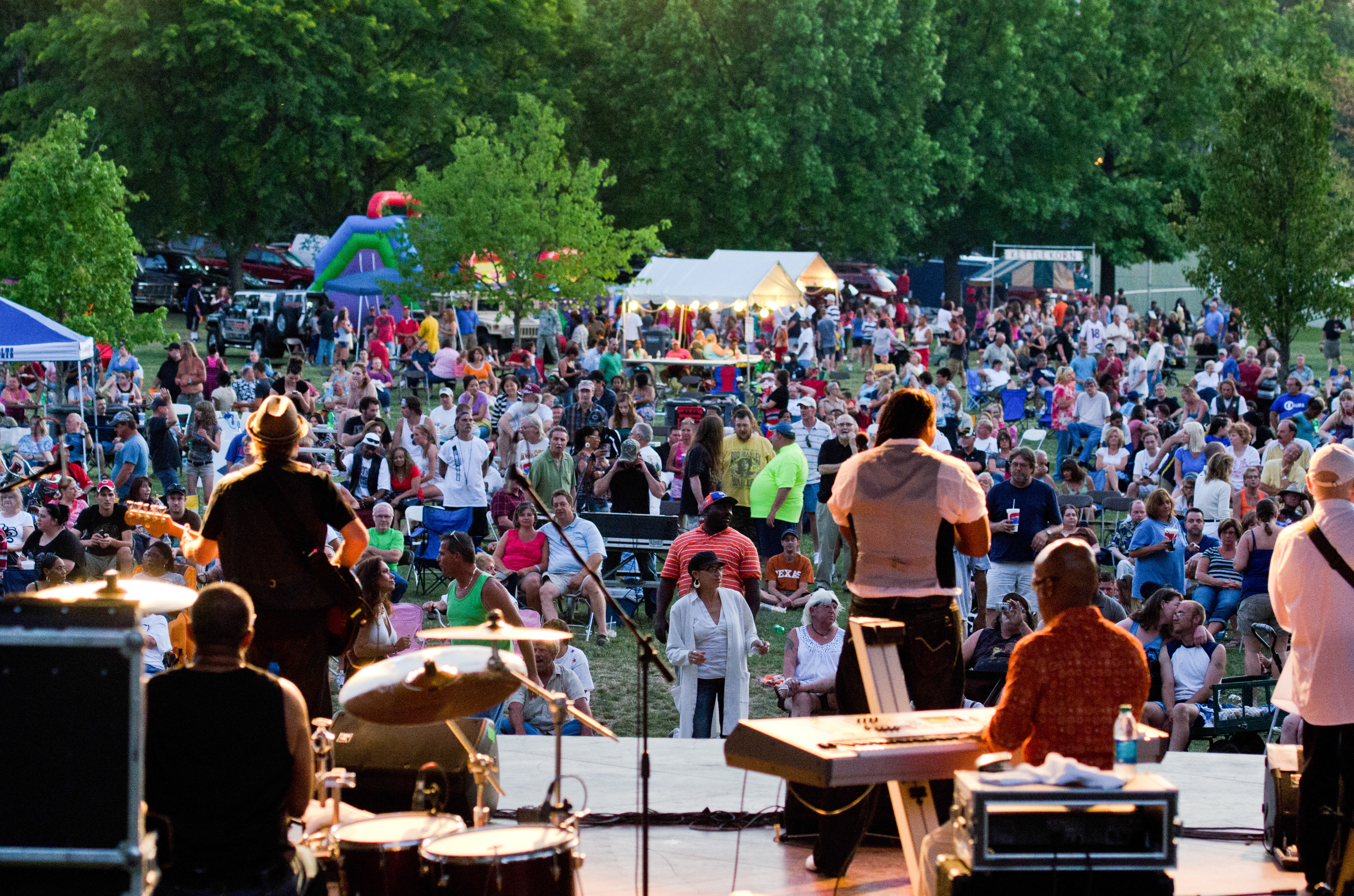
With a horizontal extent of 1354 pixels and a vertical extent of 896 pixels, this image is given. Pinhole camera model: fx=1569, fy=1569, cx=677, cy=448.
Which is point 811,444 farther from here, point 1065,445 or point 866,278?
point 866,278

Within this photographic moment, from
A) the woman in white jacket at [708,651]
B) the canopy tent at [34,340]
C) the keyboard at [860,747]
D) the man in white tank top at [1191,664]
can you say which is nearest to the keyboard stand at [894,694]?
the keyboard at [860,747]

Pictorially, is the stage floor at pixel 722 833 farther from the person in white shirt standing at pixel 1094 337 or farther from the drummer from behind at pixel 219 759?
the person in white shirt standing at pixel 1094 337

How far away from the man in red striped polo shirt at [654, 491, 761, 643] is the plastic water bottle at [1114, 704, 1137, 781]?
5.24 meters

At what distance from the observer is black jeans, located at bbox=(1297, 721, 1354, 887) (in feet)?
17.0

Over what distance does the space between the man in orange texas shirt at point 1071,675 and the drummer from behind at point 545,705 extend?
4.21 m

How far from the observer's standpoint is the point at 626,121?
38062 mm

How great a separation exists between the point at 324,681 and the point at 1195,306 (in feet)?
155

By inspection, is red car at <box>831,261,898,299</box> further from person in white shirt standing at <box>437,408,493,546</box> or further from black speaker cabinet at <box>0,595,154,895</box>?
black speaker cabinet at <box>0,595,154,895</box>

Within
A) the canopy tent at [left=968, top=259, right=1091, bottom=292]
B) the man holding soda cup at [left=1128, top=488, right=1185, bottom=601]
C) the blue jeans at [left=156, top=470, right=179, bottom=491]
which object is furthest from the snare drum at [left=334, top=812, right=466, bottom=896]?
the canopy tent at [left=968, top=259, right=1091, bottom=292]

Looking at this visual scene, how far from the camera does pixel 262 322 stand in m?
29.4

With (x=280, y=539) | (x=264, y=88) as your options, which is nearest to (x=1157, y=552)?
(x=280, y=539)

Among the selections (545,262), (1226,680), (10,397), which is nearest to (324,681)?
(1226,680)

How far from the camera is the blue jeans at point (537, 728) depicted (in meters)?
8.62

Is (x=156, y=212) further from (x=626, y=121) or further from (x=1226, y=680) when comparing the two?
(x=1226, y=680)
